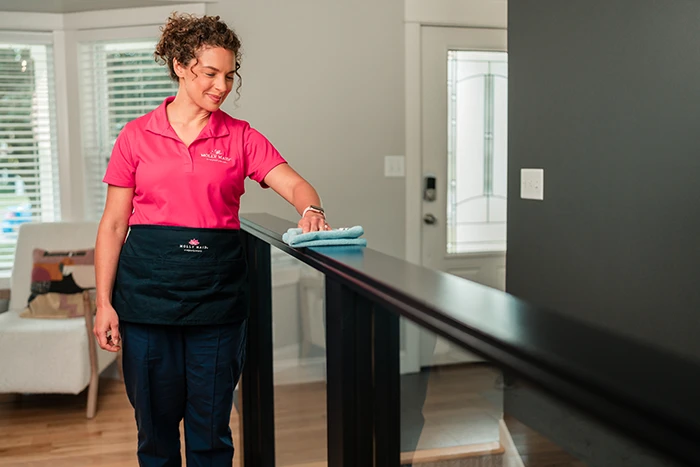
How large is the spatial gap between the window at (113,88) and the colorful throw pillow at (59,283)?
0.54 m

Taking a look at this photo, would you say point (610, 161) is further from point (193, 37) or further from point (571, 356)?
point (571, 356)

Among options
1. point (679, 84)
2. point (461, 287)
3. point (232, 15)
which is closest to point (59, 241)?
point (232, 15)

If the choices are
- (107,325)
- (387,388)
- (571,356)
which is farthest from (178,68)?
(571,356)

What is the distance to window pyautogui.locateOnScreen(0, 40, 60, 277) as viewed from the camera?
429 cm

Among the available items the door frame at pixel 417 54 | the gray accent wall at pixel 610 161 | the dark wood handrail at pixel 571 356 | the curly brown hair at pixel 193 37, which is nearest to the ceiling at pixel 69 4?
the door frame at pixel 417 54

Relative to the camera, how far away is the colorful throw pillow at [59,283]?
384 centimetres

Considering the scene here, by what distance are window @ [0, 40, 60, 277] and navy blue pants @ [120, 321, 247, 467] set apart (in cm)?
277

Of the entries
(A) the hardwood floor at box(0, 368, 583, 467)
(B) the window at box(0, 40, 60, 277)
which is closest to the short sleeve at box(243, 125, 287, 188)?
(A) the hardwood floor at box(0, 368, 583, 467)

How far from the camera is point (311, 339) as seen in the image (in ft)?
5.39

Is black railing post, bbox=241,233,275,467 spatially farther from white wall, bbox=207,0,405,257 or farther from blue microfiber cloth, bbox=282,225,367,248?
white wall, bbox=207,0,405,257

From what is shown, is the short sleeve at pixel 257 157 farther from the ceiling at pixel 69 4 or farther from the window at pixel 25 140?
the window at pixel 25 140

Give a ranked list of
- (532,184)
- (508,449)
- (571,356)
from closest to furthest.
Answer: (571,356), (508,449), (532,184)

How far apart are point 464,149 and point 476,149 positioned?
0.07 m

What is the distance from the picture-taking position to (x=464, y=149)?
14.6ft
